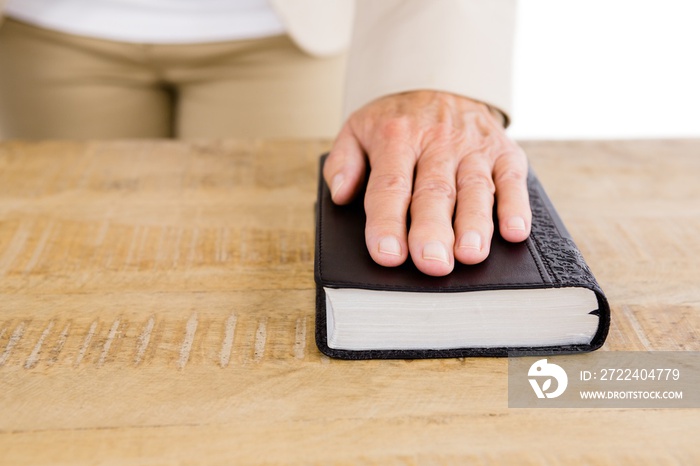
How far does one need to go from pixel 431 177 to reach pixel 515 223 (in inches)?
4.8

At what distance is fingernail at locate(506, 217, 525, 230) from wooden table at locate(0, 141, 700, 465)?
0.13 metres

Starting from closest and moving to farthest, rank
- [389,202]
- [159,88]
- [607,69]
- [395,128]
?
[389,202]
[395,128]
[159,88]
[607,69]

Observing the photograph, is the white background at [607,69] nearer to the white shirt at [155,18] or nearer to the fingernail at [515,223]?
the white shirt at [155,18]

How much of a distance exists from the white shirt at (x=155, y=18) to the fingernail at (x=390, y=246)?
0.69 m

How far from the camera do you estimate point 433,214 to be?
26.3 inches

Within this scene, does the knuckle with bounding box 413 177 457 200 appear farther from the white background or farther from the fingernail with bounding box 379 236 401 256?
the white background

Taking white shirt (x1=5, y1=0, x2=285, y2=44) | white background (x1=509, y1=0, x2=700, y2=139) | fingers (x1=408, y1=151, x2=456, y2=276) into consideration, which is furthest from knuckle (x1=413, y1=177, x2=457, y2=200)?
white background (x1=509, y1=0, x2=700, y2=139)

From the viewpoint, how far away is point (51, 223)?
839mm

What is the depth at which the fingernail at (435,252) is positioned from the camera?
59cm

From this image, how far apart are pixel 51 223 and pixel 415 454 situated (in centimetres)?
57

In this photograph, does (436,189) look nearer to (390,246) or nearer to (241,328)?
(390,246)

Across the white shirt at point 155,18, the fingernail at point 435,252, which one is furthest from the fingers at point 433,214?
the white shirt at point 155,18

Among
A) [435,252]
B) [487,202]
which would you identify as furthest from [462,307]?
[487,202]

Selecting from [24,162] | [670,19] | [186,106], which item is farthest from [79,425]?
[670,19]
